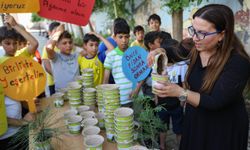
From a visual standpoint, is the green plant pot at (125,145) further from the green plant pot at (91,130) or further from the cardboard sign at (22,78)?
the cardboard sign at (22,78)

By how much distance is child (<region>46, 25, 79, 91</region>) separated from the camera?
2939 mm

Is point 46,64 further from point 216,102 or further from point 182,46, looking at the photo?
point 216,102

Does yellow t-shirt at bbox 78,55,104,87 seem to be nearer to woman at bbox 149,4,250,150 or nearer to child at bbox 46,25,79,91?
child at bbox 46,25,79,91

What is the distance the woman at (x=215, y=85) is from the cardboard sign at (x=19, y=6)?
51.0 inches

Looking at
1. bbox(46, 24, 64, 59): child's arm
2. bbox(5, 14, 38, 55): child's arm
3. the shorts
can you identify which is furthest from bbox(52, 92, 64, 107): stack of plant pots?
the shorts

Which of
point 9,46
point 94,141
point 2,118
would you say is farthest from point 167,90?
point 9,46

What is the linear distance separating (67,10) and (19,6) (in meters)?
0.46

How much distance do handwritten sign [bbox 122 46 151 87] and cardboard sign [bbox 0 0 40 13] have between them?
0.85 meters

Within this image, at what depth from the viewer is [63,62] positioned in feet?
9.73

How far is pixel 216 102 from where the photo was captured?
4.22ft

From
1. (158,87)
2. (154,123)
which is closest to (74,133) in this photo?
(154,123)

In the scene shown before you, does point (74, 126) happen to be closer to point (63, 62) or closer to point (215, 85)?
point (215, 85)

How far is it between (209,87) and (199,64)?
0.22 metres

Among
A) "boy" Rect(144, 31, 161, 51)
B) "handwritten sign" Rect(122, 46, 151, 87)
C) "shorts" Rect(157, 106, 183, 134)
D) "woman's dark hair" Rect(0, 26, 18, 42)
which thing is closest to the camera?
"handwritten sign" Rect(122, 46, 151, 87)
